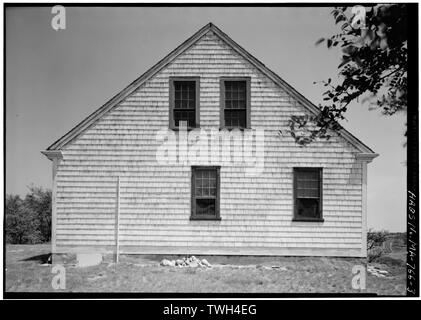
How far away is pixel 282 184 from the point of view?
29.5 ft

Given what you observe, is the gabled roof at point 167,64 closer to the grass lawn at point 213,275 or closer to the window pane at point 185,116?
the window pane at point 185,116

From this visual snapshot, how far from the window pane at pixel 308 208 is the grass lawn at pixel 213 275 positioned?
2.50ft

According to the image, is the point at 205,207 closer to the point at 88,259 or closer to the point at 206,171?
the point at 206,171

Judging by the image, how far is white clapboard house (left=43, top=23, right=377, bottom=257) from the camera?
884 cm

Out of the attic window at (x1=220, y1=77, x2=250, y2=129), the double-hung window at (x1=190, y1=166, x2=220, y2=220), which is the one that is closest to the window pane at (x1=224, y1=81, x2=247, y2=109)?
the attic window at (x1=220, y1=77, x2=250, y2=129)

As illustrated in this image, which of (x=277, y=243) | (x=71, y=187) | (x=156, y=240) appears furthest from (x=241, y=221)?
(x=71, y=187)

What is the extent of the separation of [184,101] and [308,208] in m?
2.96

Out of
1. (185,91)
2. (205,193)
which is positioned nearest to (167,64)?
(185,91)

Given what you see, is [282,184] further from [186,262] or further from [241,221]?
[186,262]

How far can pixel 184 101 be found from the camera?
908cm

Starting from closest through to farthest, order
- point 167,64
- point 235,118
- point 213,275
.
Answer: point 213,275 < point 167,64 < point 235,118

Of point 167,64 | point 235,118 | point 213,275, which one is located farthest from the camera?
point 235,118

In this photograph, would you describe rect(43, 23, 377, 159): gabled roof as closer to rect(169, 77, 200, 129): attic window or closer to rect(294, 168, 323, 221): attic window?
rect(169, 77, 200, 129): attic window
